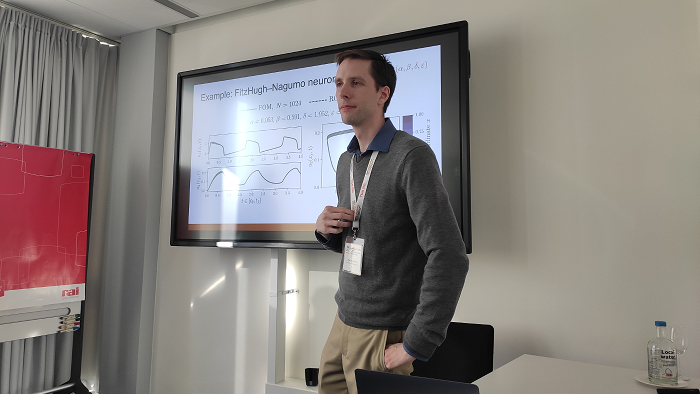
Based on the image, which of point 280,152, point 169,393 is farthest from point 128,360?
point 280,152

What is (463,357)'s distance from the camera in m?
2.02

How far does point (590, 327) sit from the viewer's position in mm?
2082

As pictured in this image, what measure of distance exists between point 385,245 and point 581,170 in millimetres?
1337

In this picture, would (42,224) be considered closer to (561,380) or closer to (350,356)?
(350,356)

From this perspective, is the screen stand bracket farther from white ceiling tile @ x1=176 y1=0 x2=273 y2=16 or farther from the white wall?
white ceiling tile @ x1=176 y1=0 x2=273 y2=16

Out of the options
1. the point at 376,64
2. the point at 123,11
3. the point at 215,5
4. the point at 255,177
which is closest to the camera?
the point at 376,64

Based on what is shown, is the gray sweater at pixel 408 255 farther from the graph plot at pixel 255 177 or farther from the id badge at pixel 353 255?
Answer: the graph plot at pixel 255 177

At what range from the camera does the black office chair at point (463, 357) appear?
199cm

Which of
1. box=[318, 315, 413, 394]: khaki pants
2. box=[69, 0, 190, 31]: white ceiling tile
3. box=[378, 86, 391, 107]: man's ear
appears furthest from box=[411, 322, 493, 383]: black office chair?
box=[69, 0, 190, 31]: white ceiling tile

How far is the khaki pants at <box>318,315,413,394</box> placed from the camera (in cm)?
121

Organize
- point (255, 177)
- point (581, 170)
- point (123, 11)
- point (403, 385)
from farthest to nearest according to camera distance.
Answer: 1. point (123, 11)
2. point (255, 177)
3. point (581, 170)
4. point (403, 385)

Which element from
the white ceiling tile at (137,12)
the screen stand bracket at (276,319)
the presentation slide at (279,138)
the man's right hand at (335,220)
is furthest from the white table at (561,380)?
the white ceiling tile at (137,12)

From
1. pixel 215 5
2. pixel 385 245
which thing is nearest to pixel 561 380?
pixel 385 245

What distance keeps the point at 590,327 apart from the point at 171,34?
3.35 m
